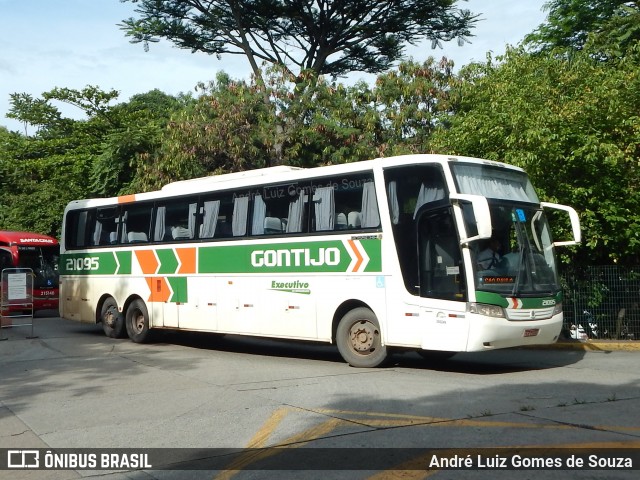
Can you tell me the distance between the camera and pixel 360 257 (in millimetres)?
13305


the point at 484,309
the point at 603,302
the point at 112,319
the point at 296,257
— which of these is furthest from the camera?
the point at 112,319

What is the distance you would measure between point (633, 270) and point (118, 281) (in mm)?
11879

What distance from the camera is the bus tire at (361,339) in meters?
13.2

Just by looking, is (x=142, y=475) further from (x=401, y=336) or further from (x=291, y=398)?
(x=401, y=336)

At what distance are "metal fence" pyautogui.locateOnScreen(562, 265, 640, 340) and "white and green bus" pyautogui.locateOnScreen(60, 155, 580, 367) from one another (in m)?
4.46

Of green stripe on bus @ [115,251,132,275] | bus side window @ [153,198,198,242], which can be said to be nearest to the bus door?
bus side window @ [153,198,198,242]

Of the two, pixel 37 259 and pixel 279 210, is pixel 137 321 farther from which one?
pixel 37 259

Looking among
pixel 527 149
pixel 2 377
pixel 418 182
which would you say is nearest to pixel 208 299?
pixel 2 377

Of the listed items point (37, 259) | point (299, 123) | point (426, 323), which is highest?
point (299, 123)

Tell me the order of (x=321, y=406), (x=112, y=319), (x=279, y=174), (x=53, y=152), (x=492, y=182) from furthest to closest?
(x=53, y=152)
(x=112, y=319)
(x=279, y=174)
(x=492, y=182)
(x=321, y=406)

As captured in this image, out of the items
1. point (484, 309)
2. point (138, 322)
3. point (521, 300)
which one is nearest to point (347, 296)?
point (484, 309)

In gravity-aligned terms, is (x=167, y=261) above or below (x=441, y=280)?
above

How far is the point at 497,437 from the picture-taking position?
765 cm

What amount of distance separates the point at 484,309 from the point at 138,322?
9.53m
